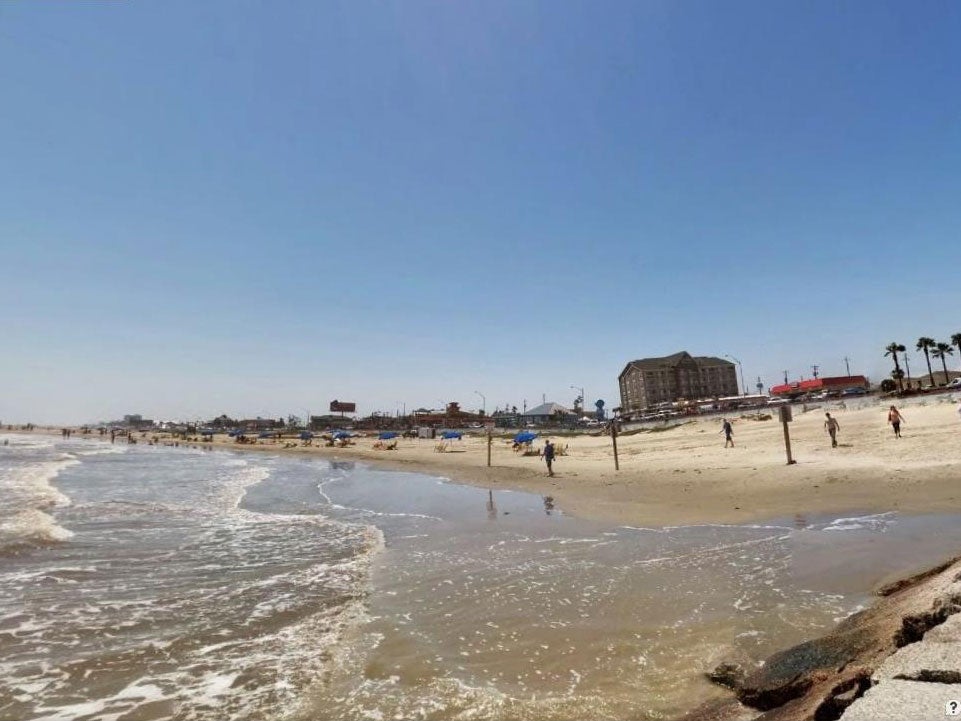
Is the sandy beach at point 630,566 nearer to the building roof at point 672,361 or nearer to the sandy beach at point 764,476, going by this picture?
the sandy beach at point 764,476

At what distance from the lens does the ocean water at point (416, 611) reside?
223 inches

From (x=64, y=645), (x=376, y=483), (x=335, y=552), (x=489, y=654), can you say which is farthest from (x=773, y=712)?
(x=376, y=483)

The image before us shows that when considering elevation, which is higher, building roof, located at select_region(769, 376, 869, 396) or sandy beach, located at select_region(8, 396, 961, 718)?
building roof, located at select_region(769, 376, 869, 396)

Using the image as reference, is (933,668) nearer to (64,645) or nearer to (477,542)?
(64,645)

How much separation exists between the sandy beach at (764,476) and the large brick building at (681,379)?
356 feet

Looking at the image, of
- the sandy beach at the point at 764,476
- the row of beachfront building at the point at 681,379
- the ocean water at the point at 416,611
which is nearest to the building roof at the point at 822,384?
the row of beachfront building at the point at 681,379

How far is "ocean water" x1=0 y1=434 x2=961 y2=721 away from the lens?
566 cm

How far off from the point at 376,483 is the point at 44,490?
16469mm

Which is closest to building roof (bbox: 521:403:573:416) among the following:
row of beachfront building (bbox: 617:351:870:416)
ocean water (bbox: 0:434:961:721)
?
row of beachfront building (bbox: 617:351:870:416)

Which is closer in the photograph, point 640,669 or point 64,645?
point 640,669

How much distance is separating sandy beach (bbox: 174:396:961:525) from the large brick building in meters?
109

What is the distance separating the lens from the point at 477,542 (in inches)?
518

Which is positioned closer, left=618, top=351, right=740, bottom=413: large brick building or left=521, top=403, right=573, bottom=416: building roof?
left=521, top=403, right=573, bottom=416: building roof

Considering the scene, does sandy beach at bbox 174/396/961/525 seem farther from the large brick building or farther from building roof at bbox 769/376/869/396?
the large brick building
